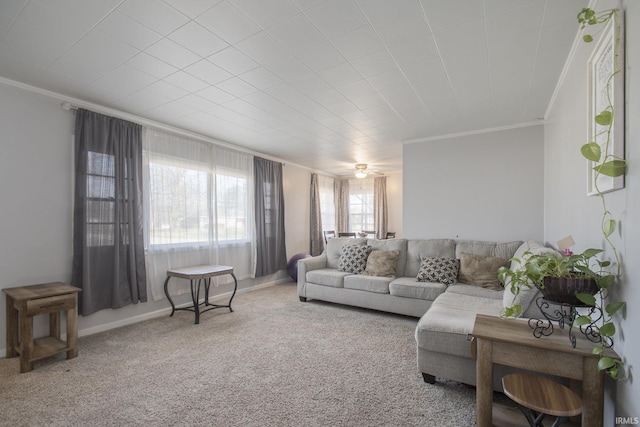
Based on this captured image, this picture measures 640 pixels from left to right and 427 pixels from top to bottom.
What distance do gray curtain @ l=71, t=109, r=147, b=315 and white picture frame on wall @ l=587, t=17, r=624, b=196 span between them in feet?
13.5

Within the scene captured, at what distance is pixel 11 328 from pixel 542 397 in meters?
4.01

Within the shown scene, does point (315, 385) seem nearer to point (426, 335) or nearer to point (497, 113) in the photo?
point (426, 335)

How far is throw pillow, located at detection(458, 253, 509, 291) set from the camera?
338 centimetres

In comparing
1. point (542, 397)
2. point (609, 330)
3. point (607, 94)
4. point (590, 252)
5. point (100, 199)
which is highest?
point (607, 94)

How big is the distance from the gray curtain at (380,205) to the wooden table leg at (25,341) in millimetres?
6606

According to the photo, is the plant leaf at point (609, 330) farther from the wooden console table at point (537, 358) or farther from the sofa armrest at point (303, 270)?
the sofa armrest at point (303, 270)

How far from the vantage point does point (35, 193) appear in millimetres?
2799

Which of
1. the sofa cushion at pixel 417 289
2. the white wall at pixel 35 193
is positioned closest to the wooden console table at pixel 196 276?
the white wall at pixel 35 193

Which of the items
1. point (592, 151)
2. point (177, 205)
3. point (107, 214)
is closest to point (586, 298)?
point (592, 151)

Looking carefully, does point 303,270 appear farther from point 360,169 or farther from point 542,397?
point 542,397

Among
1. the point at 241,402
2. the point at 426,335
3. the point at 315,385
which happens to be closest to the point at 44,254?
the point at 241,402

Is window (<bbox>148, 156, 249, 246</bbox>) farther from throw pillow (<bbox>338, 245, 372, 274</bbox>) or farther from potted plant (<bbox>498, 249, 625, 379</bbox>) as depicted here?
potted plant (<bbox>498, 249, 625, 379</bbox>)

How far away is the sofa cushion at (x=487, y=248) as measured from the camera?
3.65 metres

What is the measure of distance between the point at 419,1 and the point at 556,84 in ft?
6.47
